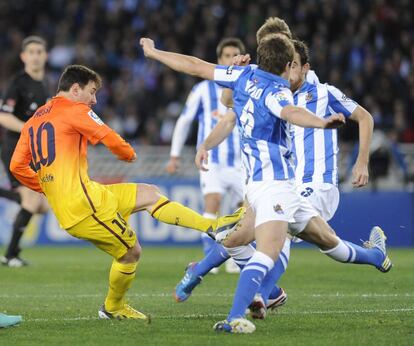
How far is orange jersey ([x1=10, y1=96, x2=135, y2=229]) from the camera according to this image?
7262 mm

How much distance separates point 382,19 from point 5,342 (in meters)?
16.8

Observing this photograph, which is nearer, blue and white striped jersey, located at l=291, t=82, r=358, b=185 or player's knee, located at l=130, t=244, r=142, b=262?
player's knee, located at l=130, t=244, r=142, b=262

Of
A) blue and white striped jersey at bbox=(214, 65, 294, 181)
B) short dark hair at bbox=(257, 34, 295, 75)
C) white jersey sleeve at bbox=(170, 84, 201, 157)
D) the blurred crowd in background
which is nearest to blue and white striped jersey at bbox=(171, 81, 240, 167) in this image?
white jersey sleeve at bbox=(170, 84, 201, 157)

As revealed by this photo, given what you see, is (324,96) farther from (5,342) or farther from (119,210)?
(5,342)

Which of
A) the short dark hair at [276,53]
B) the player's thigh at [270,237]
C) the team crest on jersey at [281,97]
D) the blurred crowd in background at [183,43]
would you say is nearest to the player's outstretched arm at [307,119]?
the team crest on jersey at [281,97]

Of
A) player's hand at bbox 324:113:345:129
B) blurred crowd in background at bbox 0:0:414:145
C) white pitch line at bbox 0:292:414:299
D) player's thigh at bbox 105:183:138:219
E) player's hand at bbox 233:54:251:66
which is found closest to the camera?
player's hand at bbox 324:113:345:129

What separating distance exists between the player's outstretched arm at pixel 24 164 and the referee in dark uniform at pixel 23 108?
415 cm

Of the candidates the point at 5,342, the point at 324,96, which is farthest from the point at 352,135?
the point at 5,342

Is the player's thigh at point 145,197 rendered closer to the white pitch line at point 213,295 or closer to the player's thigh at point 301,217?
the player's thigh at point 301,217

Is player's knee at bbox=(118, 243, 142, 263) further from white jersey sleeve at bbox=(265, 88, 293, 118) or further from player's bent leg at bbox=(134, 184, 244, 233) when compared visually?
white jersey sleeve at bbox=(265, 88, 293, 118)

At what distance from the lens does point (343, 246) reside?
7.71 meters

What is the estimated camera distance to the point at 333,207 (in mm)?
8359

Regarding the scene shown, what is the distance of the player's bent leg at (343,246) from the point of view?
7.37 metres

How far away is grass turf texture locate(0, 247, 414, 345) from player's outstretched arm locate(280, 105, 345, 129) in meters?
1.34
